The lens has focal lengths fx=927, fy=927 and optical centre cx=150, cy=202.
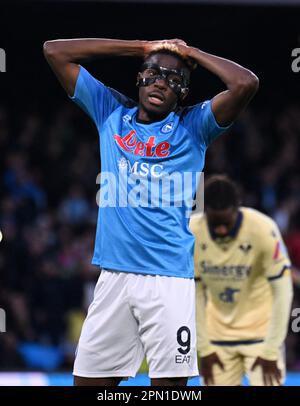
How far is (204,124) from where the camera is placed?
4.56 m

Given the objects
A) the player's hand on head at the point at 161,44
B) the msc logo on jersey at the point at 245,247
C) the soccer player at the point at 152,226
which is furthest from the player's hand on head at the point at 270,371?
the player's hand on head at the point at 161,44

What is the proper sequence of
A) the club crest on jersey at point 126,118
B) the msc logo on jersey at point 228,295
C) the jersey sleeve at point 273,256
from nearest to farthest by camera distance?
the club crest on jersey at point 126,118
the jersey sleeve at point 273,256
the msc logo on jersey at point 228,295

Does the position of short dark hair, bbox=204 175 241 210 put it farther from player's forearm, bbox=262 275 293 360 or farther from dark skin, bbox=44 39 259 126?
dark skin, bbox=44 39 259 126

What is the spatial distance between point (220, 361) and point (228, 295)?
1.53ft

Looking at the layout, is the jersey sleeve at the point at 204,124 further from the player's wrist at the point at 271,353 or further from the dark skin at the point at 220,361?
the player's wrist at the point at 271,353

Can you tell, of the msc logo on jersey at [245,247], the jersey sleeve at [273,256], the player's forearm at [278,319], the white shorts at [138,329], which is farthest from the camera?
the msc logo on jersey at [245,247]

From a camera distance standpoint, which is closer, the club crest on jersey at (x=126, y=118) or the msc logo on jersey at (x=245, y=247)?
the club crest on jersey at (x=126, y=118)

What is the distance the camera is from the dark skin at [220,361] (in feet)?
20.4

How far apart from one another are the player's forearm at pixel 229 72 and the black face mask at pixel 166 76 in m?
0.12

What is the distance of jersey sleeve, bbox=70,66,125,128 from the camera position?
4.71 meters

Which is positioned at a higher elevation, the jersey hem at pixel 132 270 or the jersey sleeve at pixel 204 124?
the jersey sleeve at pixel 204 124

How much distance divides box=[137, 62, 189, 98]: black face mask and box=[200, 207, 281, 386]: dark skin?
5.75 feet

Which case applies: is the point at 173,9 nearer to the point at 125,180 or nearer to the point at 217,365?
the point at 217,365

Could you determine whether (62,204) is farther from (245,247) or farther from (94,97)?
(94,97)
